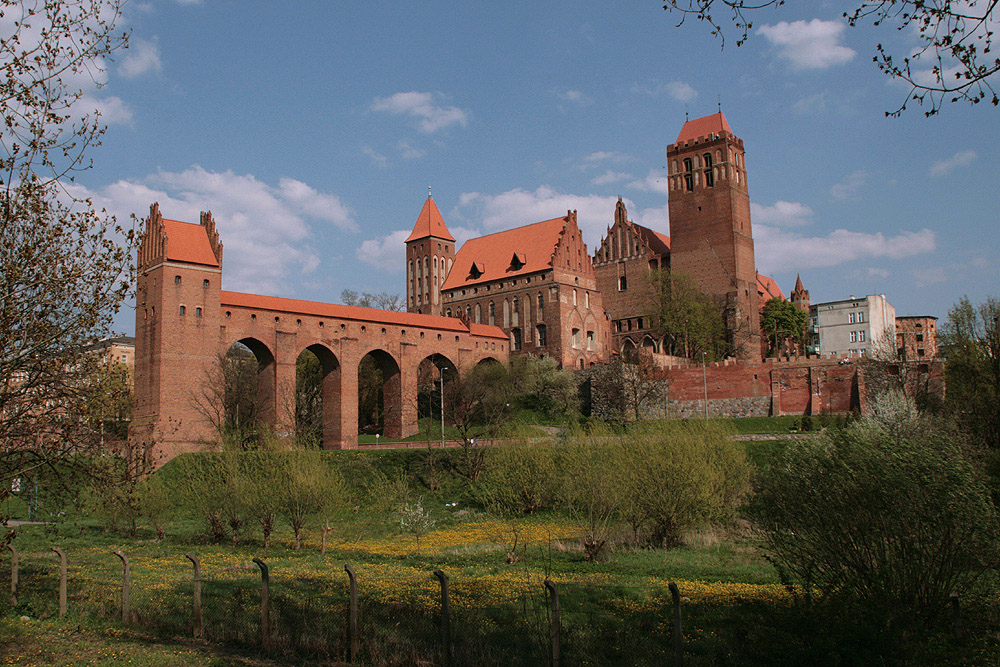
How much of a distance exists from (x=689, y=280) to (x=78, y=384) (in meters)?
51.5

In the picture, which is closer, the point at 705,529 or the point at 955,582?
the point at 955,582

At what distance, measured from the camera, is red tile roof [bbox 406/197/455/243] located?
220 feet

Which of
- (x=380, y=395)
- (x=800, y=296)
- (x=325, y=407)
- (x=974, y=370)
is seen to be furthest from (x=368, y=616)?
(x=800, y=296)

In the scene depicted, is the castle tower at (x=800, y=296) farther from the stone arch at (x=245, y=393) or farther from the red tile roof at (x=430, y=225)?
the stone arch at (x=245, y=393)

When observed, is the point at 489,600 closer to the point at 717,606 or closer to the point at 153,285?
the point at 717,606

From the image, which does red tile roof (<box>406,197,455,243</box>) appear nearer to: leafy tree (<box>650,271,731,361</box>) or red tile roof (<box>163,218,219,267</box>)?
leafy tree (<box>650,271,731,361</box>)

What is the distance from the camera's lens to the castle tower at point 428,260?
65812 millimetres

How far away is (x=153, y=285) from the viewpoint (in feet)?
129

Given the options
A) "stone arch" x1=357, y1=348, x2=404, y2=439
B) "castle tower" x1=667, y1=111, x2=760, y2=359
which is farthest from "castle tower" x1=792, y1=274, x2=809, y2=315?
"stone arch" x1=357, y1=348, x2=404, y2=439

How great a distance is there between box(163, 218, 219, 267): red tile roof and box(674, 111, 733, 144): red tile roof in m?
36.9

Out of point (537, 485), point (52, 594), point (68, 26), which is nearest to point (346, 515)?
point (537, 485)

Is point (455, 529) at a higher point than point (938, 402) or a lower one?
lower

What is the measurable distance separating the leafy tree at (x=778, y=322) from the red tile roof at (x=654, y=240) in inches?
370

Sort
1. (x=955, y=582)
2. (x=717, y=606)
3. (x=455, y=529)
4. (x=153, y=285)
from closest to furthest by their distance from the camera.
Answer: (x=955, y=582) < (x=717, y=606) < (x=455, y=529) < (x=153, y=285)
